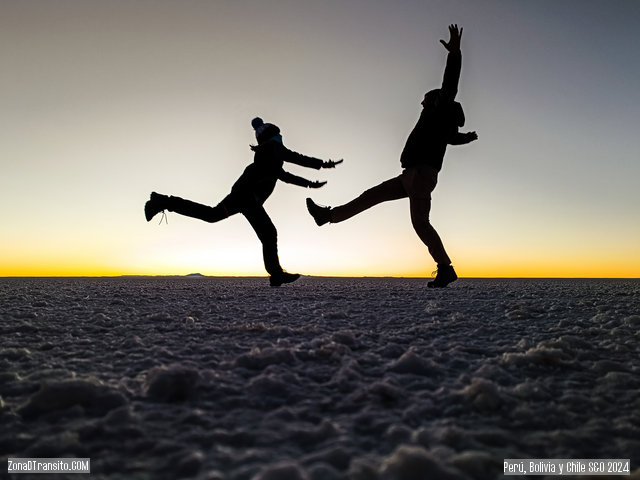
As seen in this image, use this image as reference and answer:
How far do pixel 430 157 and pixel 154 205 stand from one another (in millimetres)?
4587

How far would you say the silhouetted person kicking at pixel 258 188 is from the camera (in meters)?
7.19

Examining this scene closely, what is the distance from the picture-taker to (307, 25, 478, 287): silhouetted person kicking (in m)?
6.57

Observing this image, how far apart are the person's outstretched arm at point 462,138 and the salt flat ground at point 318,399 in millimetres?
4443

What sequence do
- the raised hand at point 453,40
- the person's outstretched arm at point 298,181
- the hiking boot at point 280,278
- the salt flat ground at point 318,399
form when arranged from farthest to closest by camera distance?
the hiking boot at point 280,278, the person's outstretched arm at point 298,181, the raised hand at point 453,40, the salt flat ground at point 318,399


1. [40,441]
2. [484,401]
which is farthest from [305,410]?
[40,441]

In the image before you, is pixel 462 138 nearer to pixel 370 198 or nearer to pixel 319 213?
pixel 370 198

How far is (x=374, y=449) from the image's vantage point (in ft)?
4.39

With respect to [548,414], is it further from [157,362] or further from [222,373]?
[157,362]

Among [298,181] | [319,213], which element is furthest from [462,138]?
[298,181]

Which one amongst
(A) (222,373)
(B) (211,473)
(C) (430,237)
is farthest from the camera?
(C) (430,237)

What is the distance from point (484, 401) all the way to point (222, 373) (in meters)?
1.14

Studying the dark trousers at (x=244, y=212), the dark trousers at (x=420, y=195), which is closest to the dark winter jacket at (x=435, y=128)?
the dark trousers at (x=420, y=195)

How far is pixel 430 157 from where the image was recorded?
662 centimetres

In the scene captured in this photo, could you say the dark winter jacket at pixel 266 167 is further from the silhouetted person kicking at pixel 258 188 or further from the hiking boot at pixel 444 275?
the hiking boot at pixel 444 275
